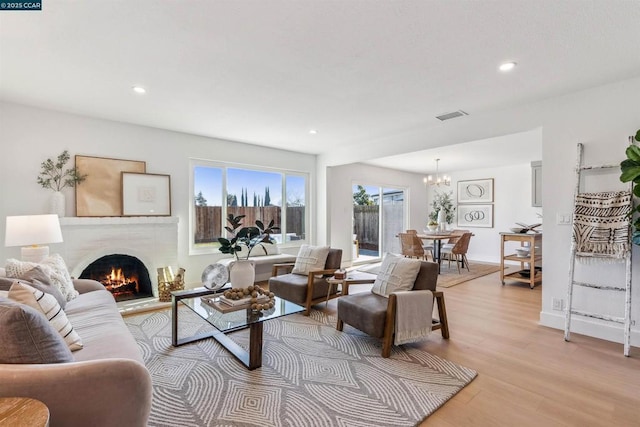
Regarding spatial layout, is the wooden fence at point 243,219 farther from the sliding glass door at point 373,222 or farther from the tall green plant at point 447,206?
the tall green plant at point 447,206

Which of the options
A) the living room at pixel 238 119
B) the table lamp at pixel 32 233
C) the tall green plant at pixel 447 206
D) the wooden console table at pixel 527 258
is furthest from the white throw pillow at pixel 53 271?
the tall green plant at pixel 447 206

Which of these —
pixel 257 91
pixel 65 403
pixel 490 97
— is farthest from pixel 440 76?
pixel 65 403

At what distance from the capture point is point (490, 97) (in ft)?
10.6

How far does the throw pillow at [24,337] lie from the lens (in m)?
1.23

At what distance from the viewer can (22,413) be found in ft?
3.21

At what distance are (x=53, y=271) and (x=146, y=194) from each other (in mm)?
1954

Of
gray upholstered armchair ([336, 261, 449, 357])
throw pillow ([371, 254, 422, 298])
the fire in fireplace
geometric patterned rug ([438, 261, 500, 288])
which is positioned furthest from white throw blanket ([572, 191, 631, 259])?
the fire in fireplace

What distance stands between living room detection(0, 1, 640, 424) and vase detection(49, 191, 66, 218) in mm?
135

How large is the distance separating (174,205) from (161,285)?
1.19 meters

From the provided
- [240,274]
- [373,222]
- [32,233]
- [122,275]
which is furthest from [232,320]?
[373,222]

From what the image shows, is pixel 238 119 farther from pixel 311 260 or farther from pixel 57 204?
pixel 57 204

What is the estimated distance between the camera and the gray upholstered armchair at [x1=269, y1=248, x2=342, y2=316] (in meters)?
3.60

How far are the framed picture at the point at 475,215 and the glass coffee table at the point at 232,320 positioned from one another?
21.6ft

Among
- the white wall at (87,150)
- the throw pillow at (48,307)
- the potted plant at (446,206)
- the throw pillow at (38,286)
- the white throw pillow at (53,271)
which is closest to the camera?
the throw pillow at (48,307)
